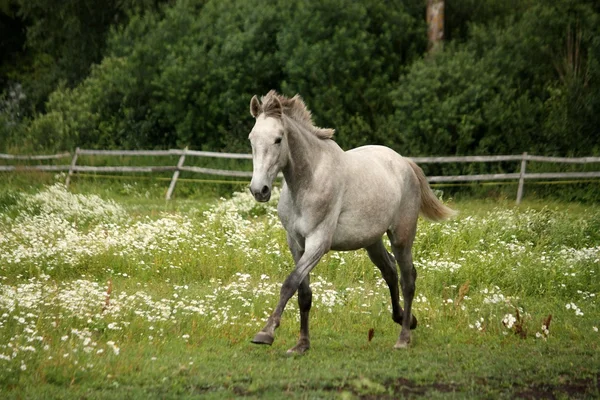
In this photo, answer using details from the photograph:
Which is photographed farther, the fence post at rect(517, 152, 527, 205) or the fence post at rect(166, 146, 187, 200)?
the fence post at rect(166, 146, 187, 200)

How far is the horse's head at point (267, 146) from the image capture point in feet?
24.8

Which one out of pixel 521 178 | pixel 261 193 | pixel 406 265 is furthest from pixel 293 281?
pixel 521 178

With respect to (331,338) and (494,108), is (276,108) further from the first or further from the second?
(494,108)

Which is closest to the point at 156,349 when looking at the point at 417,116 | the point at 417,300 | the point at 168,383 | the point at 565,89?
the point at 168,383

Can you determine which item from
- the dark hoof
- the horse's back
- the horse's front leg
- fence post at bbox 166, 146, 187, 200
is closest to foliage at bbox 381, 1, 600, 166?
fence post at bbox 166, 146, 187, 200

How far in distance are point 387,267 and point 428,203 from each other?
102 cm

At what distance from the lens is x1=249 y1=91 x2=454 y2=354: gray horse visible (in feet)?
26.0

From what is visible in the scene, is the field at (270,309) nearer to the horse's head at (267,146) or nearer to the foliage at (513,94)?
the horse's head at (267,146)

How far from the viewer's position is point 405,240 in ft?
30.4

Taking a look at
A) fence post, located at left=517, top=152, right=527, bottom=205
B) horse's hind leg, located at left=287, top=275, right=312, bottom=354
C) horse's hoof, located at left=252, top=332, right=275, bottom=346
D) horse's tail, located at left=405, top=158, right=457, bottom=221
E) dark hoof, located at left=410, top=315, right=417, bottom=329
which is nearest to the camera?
horse's hoof, located at left=252, top=332, right=275, bottom=346

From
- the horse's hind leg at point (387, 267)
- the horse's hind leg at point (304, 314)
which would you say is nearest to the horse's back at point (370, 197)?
the horse's hind leg at point (387, 267)

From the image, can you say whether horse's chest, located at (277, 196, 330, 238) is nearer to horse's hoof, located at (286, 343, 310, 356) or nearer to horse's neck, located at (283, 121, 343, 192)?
horse's neck, located at (283, 121, 343, 192)

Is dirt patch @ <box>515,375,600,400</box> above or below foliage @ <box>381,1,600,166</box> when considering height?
above

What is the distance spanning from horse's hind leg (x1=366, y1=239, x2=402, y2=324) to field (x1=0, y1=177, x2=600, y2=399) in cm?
32
